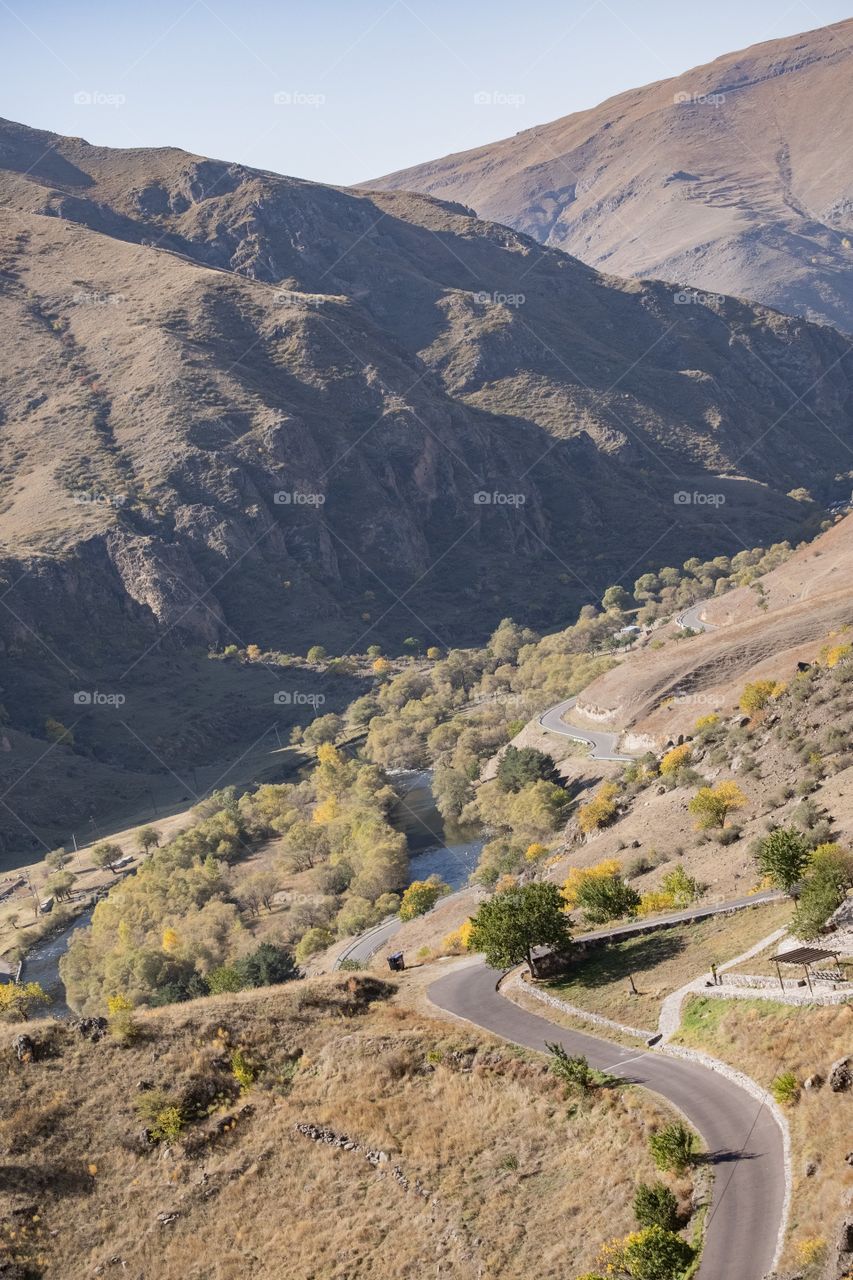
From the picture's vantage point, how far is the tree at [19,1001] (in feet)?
164

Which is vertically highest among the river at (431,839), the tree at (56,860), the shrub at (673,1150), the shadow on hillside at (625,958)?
the shrub at (673,1150)

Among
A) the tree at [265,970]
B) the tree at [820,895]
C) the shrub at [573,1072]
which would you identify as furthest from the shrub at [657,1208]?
the tree at [265,970]

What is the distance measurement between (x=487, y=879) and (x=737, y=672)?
2891cm

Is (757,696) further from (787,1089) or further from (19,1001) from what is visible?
(787,1089)

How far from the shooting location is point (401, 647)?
618 feet

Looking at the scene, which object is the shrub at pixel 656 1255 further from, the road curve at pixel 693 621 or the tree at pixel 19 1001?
the road curve at pixel 693 621

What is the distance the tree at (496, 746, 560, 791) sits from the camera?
313ft

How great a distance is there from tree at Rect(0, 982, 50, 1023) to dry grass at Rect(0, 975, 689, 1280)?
32.3ft

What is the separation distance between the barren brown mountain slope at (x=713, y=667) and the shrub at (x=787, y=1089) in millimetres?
60551

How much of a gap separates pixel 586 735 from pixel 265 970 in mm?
46826

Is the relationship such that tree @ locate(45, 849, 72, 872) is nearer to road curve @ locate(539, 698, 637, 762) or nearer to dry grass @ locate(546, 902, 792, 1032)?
road curve @ locate(539, 698, 637, 762)

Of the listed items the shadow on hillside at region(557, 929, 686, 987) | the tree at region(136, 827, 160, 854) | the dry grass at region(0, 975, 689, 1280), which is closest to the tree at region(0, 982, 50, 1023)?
the dry grass at region(0, 975, 689, 1280)

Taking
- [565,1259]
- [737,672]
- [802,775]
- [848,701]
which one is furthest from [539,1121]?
[737,672]

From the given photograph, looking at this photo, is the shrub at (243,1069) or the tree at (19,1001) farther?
the tree at (19,1001)
